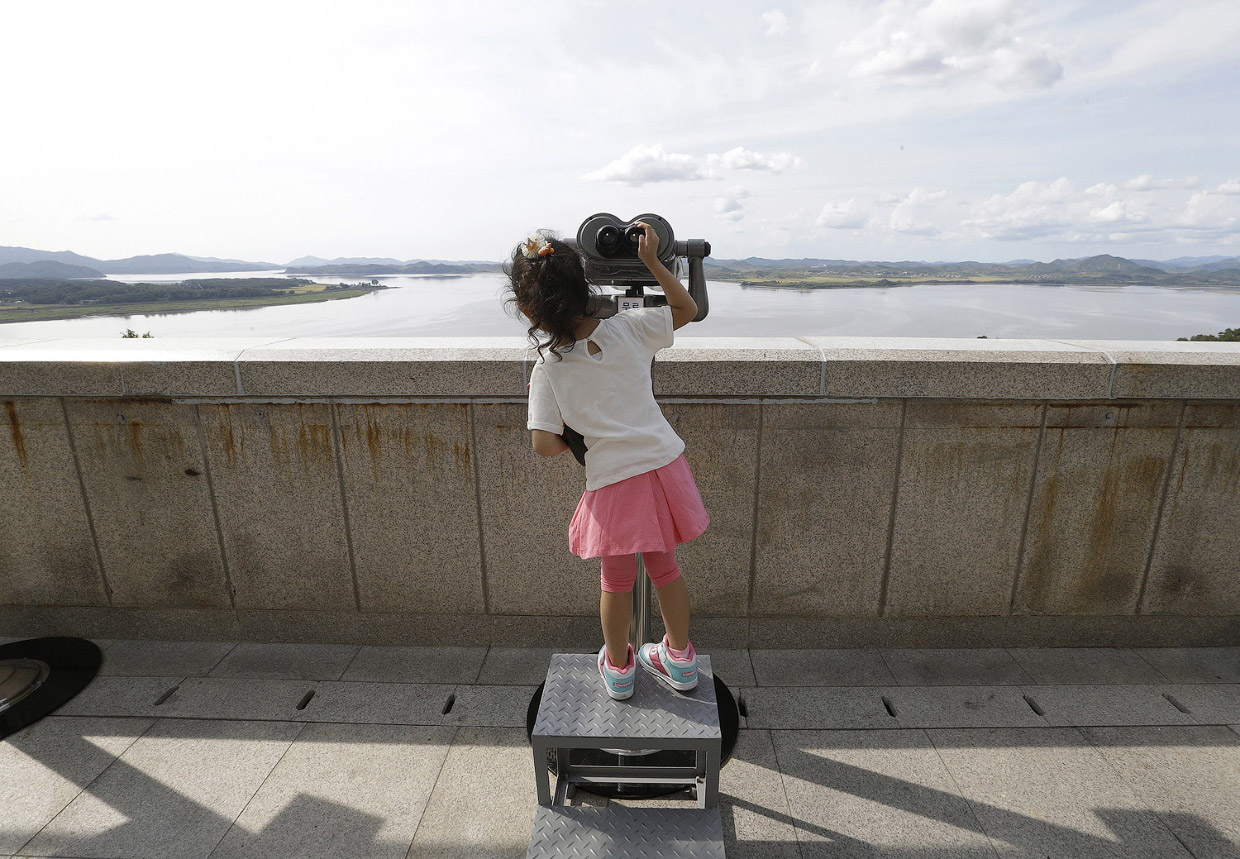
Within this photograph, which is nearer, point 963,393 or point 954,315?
point 963,393

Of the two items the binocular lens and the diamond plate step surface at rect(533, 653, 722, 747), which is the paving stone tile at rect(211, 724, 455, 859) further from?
the binocular lens

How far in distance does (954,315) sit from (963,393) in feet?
152

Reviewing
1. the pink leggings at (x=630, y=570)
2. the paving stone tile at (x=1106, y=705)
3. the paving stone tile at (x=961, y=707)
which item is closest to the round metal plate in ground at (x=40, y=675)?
the pink leggings at (x=630, y=570)

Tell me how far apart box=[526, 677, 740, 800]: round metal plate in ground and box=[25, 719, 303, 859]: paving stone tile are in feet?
4.06

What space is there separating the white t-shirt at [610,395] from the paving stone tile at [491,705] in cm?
150

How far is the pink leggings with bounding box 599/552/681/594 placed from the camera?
239cm

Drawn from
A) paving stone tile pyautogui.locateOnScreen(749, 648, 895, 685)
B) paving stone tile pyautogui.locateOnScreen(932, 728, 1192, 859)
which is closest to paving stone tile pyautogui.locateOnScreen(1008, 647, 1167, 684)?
paving stone tile pyautogui.locateOnScreen(932, 728, 1192, 859)

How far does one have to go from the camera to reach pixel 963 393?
3.12m

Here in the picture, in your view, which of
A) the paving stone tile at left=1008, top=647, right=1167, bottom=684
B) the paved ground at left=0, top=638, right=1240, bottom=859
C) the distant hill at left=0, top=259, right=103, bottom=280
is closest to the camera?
the paved ground at left=0, top=638, right=1240, bottom=859

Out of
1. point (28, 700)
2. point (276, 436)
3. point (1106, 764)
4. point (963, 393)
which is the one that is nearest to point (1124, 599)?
point (1106, 764)

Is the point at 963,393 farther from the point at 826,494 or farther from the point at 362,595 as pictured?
the point at 362,595

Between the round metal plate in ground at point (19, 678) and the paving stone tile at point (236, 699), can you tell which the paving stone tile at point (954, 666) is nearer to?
the paving stone tile at point (236, 699)

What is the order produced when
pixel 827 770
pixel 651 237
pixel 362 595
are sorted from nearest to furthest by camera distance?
pixel 651 237 → pixel 827 770 → pixel 362 595

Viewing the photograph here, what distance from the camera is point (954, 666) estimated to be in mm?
3418
